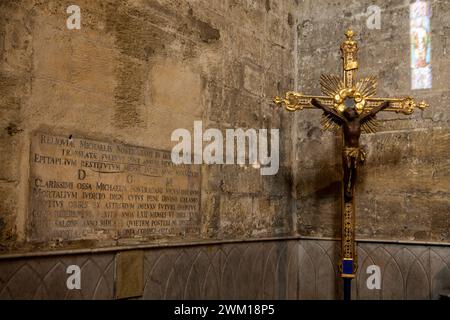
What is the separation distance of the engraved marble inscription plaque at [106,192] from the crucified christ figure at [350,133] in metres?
1.26

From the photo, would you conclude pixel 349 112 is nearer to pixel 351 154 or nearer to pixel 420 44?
pixel 351 154

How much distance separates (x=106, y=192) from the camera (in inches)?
150

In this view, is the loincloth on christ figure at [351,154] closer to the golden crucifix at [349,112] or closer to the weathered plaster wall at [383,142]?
the golden crucifix at [349,112]

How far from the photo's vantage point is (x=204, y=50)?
15.7 ft

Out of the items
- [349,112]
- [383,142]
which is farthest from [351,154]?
[383,142]

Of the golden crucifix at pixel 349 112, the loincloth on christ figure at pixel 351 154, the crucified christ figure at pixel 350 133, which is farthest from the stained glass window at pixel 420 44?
the loincloth on christ figure at pixel 351 154

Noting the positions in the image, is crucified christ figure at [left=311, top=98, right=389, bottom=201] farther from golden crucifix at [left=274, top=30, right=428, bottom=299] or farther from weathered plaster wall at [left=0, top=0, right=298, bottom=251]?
weathered plaster wall at [left=0, top=0, right=298, bottom=251]

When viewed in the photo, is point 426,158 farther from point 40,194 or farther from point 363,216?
point 40,194

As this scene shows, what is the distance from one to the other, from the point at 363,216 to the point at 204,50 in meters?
2.32

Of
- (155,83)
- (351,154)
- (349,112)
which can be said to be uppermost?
(155,83)

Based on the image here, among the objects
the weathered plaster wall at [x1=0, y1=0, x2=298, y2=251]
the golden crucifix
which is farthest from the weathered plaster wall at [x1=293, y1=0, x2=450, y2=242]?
the golden crucifix

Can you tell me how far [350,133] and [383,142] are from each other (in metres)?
0.97

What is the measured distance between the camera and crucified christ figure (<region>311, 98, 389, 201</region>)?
15.1ft

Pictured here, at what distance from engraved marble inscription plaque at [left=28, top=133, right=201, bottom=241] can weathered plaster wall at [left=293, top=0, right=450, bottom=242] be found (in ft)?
5.58
